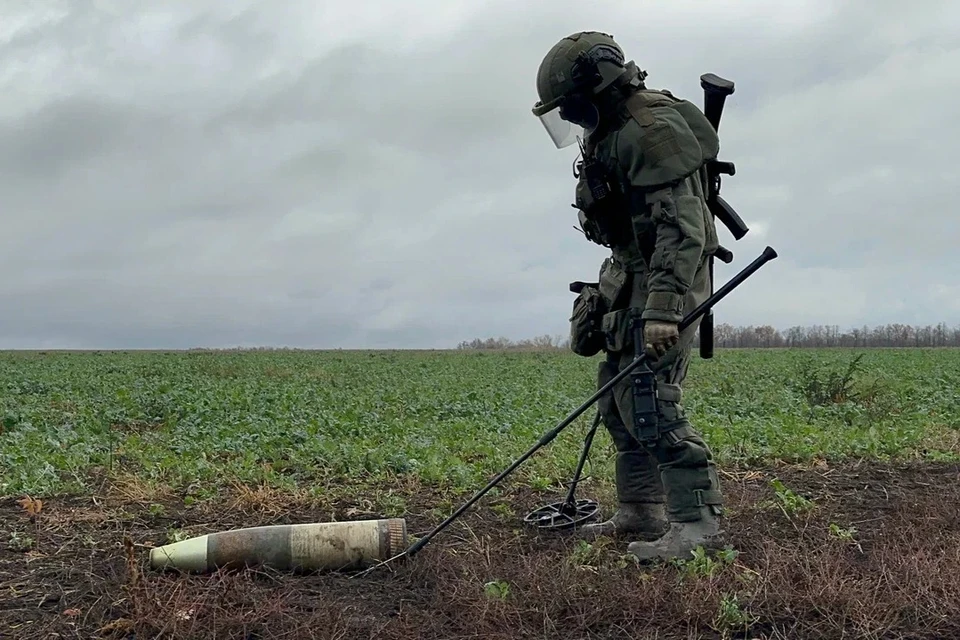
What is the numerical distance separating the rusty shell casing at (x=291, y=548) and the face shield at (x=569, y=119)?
87.8 inches

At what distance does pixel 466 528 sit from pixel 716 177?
241 centimetres

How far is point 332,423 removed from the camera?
33.2ft

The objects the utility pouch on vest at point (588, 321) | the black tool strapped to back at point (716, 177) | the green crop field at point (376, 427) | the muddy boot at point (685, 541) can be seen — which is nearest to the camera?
the muddy boot at point (685, 541)

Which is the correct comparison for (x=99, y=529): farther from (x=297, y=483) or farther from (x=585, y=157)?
(x=585, y=157)

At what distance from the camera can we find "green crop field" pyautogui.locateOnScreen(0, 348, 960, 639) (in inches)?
134

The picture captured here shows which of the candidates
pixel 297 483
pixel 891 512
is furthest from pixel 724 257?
pixel 297 483

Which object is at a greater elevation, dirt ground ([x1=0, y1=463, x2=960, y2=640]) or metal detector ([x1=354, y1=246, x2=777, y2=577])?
metal detector ([x1=354, y1=246, x2=777, y2=577])

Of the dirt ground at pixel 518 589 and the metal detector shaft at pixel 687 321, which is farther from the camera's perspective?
the metal detector shaft at pixel 687 321

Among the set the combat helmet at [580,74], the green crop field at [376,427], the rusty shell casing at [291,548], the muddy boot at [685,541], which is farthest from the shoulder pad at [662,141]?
the green crop field at [376,427]

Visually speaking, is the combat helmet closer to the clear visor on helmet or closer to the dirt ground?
the clear visor on helmet

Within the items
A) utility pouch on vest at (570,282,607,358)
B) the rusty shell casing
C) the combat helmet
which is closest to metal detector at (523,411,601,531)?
utility pouch on vest at (570,282,607,358)

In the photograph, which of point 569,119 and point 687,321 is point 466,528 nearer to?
point 687,321

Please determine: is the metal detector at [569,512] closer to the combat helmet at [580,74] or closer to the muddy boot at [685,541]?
the muddy boot at [685,541]

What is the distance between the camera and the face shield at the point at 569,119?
→ 4340mm
